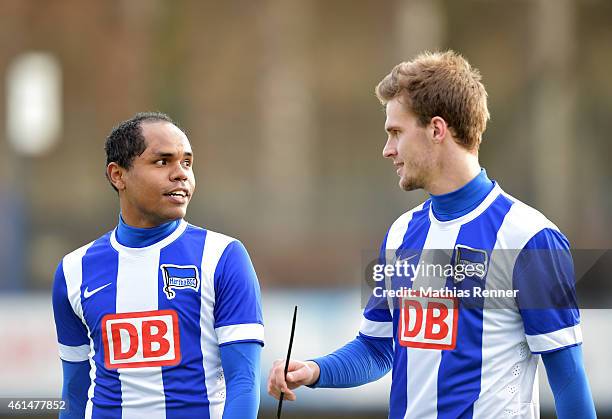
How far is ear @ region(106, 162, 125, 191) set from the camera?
3182 mm

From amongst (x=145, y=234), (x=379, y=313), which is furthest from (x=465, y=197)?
(x=145, y=234)

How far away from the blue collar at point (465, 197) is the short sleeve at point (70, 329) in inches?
43.9

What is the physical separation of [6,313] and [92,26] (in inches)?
328

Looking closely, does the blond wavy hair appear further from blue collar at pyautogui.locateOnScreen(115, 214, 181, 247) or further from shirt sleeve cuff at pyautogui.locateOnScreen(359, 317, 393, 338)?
blue collar at pyautogui.locateOnScreen(115, 214, 181, 247)

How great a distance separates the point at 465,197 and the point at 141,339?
97 cm

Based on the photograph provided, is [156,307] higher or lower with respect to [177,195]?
lower

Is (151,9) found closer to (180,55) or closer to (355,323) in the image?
(180,55)

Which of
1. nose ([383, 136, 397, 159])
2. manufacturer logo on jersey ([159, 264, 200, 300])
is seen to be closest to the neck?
nose ([383, 136, 397, 159])

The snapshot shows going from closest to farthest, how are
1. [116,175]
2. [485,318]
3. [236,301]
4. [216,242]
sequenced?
1. [485,318]
2. [236,301]
3. [216,242]
4. [116,175]

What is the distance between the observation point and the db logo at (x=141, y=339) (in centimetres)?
297

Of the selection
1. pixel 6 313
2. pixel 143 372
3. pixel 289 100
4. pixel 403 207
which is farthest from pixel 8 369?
pixel 289 100

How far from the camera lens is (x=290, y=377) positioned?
2.85 meters

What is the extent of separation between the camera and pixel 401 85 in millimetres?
2895

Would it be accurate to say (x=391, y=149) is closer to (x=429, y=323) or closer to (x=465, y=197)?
(x=465, y=197)
